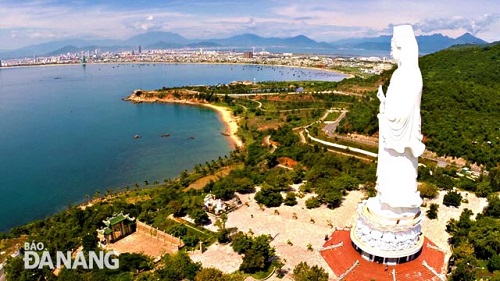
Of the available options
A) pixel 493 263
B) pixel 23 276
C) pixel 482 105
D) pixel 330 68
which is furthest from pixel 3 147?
pixel 330 68

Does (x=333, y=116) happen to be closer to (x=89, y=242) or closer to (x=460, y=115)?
(x=460, y=115)

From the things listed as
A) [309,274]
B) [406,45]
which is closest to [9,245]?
[309,274]

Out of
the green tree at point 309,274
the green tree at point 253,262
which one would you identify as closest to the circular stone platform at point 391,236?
the green tree at point 309,274

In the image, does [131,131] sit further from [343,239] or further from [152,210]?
[343,239]

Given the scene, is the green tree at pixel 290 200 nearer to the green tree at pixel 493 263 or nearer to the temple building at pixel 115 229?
the temple building at pixel 115 229

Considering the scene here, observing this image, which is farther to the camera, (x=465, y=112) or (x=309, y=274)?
(x=465, y=112)
